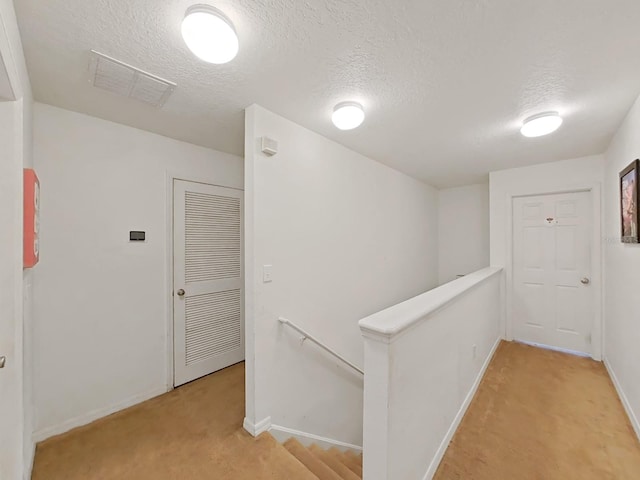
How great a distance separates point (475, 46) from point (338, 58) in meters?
0.68

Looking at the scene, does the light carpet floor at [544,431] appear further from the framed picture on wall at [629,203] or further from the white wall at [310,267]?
the framed picture on wall at [629,203]

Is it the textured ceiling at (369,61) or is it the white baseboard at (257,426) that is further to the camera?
the white baseboard at (257,426)

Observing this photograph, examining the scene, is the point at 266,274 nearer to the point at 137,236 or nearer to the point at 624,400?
the point at 137,236

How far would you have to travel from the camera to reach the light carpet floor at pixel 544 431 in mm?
1624

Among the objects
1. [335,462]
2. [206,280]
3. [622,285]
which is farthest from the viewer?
[206,280]

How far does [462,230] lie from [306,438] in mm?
3922

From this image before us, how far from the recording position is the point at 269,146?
6.31 feet

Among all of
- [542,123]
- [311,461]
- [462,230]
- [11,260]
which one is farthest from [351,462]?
[462,230]

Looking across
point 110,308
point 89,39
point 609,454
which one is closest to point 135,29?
point 89,39

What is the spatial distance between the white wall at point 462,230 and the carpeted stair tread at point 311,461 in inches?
147

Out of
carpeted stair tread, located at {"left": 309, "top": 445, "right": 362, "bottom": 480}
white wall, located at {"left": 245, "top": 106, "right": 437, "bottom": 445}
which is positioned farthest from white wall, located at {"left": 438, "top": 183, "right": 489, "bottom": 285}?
carpeted stair tread, located at {"left": 309, "top": 445, "right": 362, "bottom": 480}

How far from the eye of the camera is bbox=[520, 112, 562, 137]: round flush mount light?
6.61ft

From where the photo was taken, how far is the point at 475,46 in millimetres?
1344

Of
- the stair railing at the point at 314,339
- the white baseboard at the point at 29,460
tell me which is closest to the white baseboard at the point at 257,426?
the stair railing at the point at 314,339
